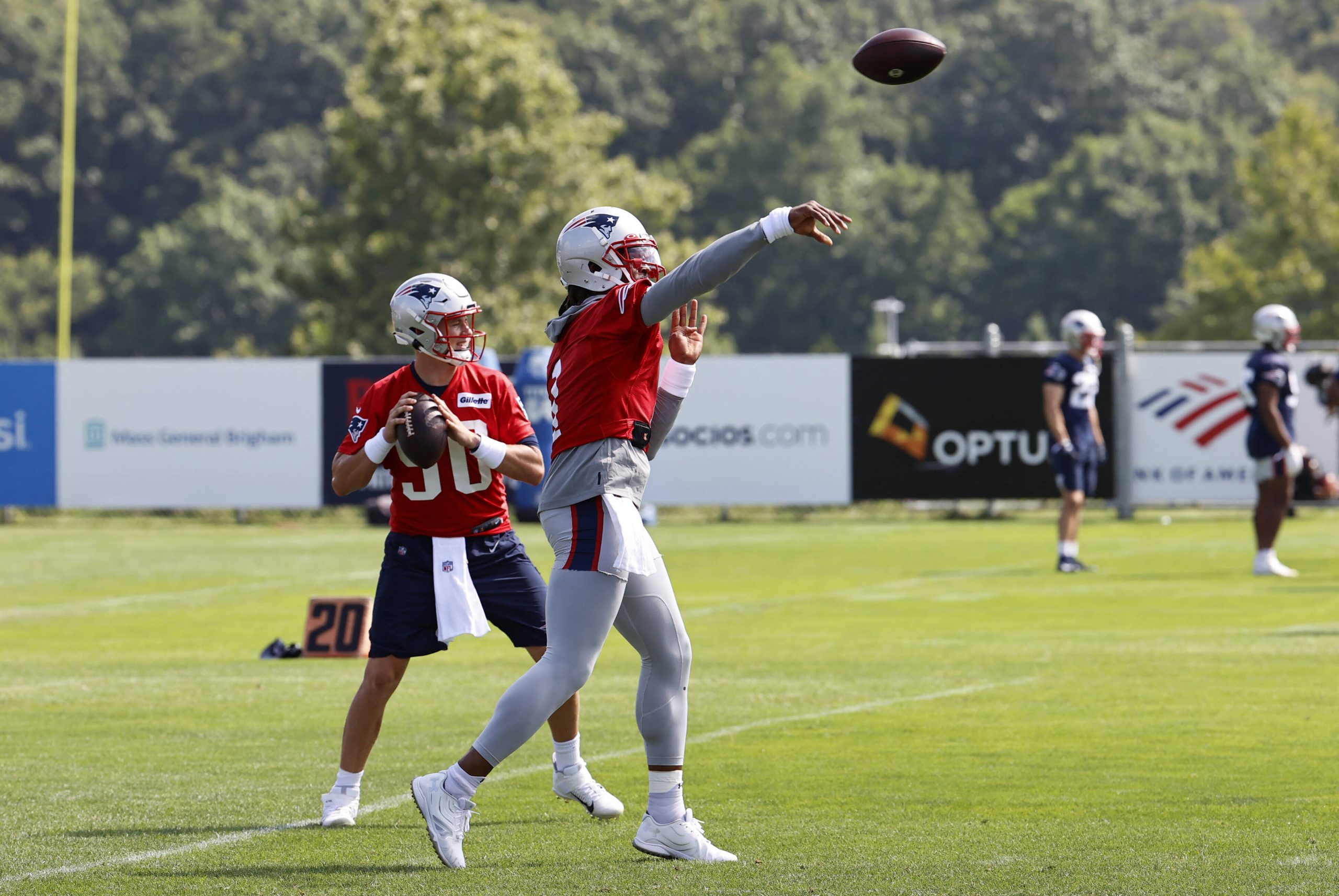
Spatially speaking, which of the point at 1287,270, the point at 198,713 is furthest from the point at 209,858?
the point at 1287,270

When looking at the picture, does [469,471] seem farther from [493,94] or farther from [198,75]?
[198,75]

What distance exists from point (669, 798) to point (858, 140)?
81.3m

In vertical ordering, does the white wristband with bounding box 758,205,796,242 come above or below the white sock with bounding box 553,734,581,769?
above

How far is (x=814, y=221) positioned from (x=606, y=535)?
1197mm

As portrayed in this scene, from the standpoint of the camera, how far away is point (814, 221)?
18.8ft

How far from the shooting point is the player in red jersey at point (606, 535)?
6137mm

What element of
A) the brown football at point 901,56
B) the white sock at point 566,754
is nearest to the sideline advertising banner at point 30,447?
the white sock at point 566,754

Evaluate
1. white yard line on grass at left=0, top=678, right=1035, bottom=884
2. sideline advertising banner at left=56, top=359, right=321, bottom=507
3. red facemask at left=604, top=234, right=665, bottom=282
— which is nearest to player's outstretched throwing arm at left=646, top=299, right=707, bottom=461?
red facemask at left=604, top=234, right=665, bottom=282

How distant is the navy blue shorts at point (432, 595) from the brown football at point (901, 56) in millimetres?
2146

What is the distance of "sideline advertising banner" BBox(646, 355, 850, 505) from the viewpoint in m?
25.5

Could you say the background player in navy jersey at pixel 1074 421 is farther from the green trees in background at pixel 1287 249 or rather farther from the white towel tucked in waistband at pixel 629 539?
the green trees in background at pixel 1287 249

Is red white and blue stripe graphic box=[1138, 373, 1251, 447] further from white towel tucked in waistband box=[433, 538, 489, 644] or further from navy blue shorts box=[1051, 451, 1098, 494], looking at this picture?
white towel tucked in waistband box=[433, 538, 489, 644]

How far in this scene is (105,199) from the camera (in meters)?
84.1

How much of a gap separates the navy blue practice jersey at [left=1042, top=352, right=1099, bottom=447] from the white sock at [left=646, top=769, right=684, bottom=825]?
38.2 feet
